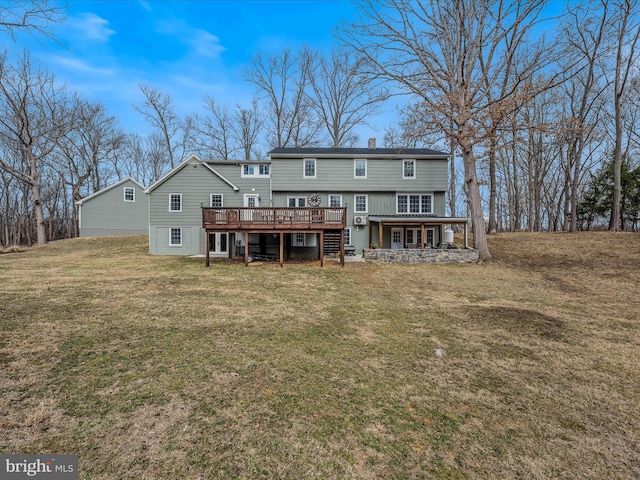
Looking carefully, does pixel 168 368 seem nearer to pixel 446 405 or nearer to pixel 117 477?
pixel 117 477

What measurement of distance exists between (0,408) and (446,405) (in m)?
5.07

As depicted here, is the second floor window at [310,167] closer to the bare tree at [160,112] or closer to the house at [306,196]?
the house at [306,196]

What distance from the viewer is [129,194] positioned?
26344mm

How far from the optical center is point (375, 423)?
3252 millimetres

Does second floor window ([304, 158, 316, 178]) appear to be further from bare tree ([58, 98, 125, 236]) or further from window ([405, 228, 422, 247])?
bare tree ([58, 98, 125, 236])

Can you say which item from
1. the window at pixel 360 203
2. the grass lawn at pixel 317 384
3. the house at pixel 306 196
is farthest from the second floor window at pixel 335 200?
the grass lawn at pixel 317 384

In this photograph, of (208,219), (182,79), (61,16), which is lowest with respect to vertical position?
(208,219)

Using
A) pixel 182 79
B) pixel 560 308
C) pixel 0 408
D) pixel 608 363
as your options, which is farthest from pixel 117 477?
pixel 182 79

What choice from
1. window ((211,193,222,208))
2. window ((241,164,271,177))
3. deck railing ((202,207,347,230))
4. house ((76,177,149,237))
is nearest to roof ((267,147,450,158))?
window ((241,164,271,177))

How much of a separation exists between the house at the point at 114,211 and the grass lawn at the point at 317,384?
784 inches

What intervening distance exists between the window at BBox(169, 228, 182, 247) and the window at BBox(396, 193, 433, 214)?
1421 centimetres

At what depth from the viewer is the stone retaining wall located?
15250mm

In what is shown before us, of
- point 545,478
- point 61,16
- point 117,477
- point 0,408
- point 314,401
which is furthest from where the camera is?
point 61,16

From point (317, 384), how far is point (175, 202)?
17760 millimetres
